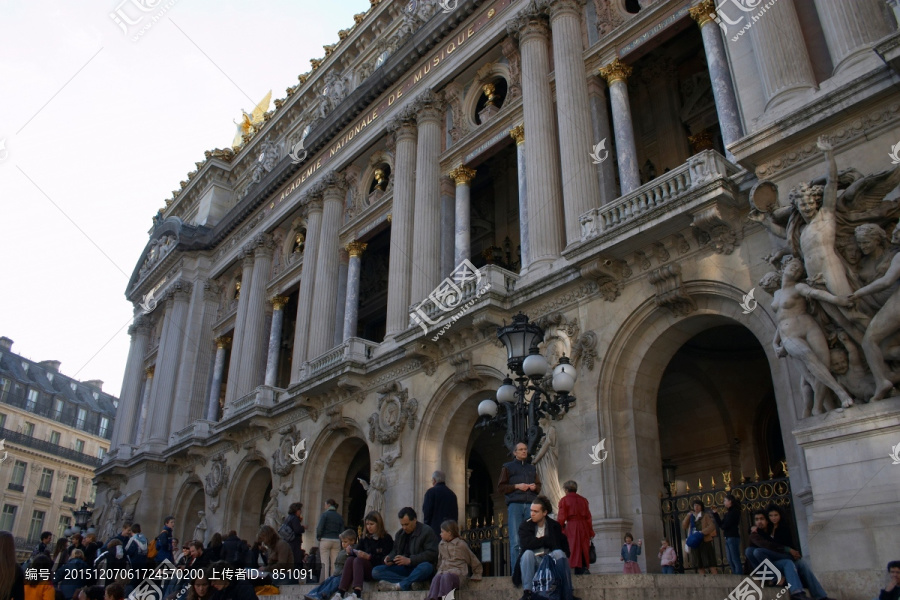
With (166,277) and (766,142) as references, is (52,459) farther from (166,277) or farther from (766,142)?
(766,142)

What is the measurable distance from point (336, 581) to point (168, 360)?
89.4 feet

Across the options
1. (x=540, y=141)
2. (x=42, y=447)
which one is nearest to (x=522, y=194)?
(x=540, y=141)

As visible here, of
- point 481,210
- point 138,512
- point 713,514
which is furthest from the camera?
point 138,512

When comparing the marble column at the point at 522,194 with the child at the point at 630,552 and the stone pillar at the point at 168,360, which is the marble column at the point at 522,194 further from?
the stone pillar at the point at 168,360

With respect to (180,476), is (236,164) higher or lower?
higher

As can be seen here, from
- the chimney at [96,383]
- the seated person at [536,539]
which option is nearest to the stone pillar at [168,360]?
the seated person at [536,539]

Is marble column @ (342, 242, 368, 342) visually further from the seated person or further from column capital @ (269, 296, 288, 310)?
the seated person

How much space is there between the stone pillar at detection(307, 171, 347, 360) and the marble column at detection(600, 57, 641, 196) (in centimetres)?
1198

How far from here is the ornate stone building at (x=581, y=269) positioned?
10047 mm

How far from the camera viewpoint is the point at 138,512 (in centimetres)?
3162

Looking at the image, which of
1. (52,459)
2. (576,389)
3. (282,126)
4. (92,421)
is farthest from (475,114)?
(92,421)

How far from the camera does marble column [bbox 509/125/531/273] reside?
17.9m

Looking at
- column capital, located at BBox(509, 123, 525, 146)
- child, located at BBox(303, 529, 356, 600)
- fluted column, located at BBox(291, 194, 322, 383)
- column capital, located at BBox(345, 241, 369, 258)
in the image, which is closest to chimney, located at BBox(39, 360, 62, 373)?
fluted column, located at BBox(291, 194, 322, 383)

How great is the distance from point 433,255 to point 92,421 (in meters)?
56.8
